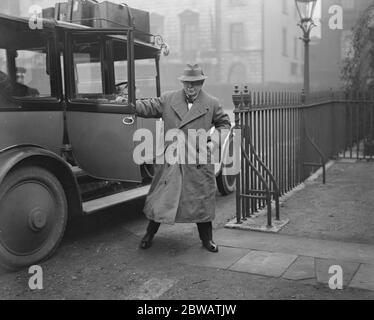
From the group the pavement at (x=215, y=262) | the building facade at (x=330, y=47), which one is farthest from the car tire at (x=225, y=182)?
the building facade at (x=330, y=47)

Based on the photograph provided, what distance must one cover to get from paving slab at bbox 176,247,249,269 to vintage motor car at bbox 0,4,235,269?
1.09m

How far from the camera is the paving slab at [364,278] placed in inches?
152

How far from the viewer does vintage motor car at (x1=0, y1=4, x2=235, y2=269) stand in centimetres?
442

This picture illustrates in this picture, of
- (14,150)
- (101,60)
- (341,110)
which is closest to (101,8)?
(101,60)

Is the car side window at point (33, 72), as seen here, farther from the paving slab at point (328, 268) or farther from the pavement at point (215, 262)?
the paving slab at point (328, 268)

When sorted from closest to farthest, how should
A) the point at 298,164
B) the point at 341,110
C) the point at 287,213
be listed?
the point at 287,213 < the point at 298,164 < the point at 341,110

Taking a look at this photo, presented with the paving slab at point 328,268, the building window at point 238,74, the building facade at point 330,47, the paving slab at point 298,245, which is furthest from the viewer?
the building window at point 238,74

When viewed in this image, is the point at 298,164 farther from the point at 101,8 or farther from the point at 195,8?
the point at 195,8

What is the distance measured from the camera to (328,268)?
13.9 feet

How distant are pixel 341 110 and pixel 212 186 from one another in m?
7.36

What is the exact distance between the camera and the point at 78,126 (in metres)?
5.47

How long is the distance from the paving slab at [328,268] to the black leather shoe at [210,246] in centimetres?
93

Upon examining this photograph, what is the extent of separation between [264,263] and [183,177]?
3.51 feet

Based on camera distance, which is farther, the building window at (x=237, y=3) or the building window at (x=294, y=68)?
the building window at (x=294, y=68)
